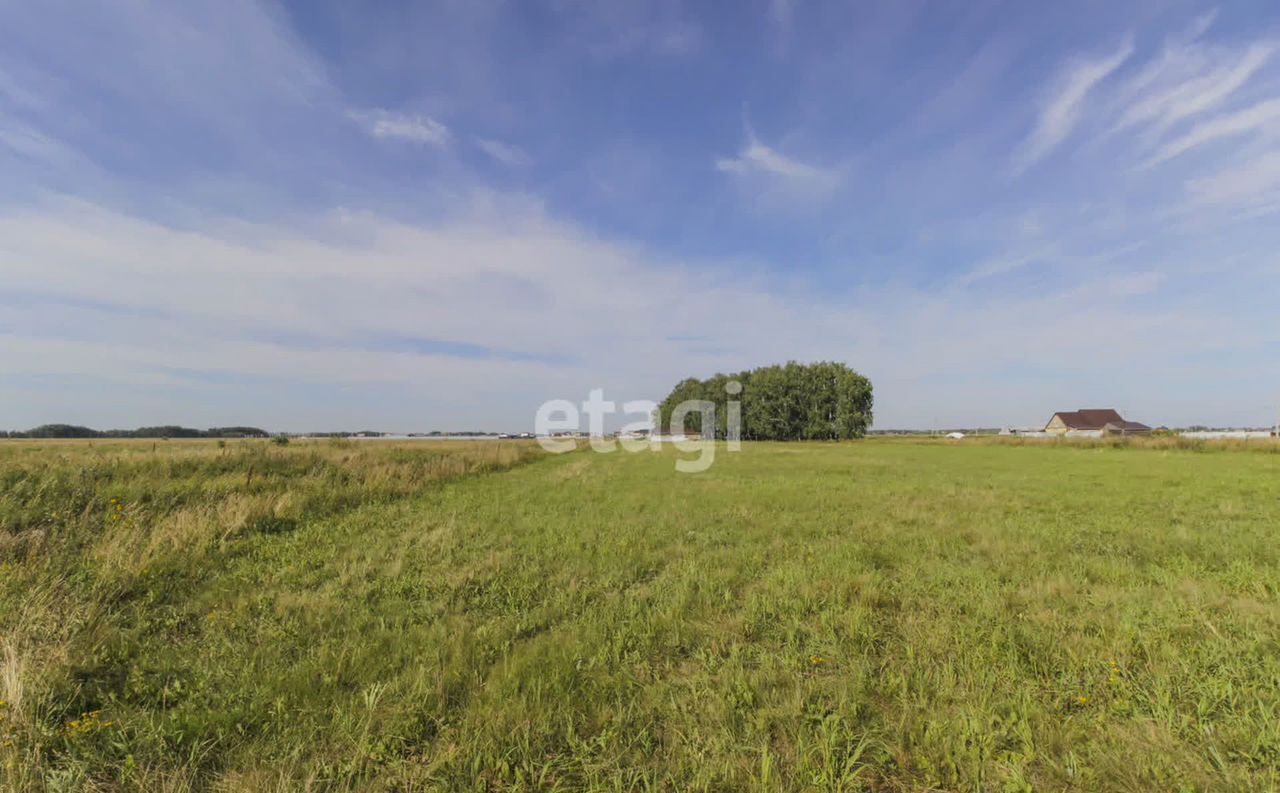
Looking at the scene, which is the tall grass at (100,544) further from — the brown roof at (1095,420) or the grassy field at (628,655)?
the brown roof at (1095,420)

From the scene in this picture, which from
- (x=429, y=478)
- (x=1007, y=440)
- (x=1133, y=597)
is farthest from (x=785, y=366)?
(x=1133, y=597)

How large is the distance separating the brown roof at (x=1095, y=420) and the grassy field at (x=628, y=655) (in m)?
117

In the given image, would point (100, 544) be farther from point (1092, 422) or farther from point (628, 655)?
point (1092, 422)

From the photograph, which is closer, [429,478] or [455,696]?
[455,696]

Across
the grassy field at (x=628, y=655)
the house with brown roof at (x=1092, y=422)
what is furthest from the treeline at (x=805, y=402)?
the grassy field at (x=628, y=655)

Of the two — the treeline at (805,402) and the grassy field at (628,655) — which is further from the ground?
the treeline at (805,402)

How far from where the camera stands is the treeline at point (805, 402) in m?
85.9

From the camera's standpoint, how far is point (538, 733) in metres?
3.45

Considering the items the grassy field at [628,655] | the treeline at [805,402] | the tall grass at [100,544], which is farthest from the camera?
the treeline at [805,402]

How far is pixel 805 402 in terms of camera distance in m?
90.4

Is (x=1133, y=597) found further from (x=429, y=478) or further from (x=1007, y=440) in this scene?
(x=1007, y=440)

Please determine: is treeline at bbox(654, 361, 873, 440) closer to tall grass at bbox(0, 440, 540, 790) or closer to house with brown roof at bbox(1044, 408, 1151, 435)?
house with brown roof at bbox(1044, 408, 1151, 435)

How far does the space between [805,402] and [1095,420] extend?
62166 millimetres

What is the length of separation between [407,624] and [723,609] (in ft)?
12.3
